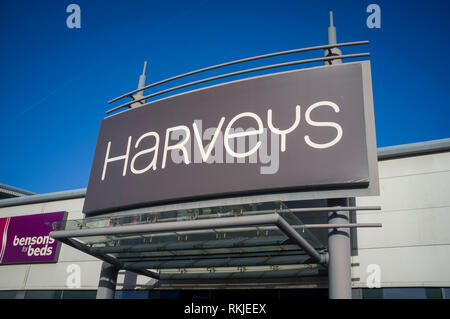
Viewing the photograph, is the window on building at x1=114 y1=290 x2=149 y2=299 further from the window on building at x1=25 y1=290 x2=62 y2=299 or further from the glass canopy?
the window on building at x1=25 y1=290 x2=62 y2=299

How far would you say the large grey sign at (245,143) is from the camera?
35.6 feet

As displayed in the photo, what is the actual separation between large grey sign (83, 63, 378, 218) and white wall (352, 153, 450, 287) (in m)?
2.92

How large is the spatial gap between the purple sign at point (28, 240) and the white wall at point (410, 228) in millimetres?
12578

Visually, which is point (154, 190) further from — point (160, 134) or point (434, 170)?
point (434, 170)

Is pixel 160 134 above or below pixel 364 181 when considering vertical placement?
above

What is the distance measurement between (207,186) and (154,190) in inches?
69.4

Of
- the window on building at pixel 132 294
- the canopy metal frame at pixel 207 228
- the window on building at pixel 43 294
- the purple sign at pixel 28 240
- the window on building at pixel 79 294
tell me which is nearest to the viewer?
the canopy metal frame at pixel 207 228

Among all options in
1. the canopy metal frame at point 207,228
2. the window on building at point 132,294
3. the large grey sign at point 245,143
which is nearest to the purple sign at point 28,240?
the window on building at point 132,294

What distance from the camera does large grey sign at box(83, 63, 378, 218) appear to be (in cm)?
1086

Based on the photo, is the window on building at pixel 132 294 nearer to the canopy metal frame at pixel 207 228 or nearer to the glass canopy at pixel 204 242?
the glass canopy at pixel 204 242

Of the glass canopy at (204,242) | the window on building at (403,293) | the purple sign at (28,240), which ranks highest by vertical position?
the purple sign at (28,240)

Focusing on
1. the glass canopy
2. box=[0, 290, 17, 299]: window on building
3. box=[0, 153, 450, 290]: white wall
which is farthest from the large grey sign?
box=[0, 290, 17, 299]: window on building
